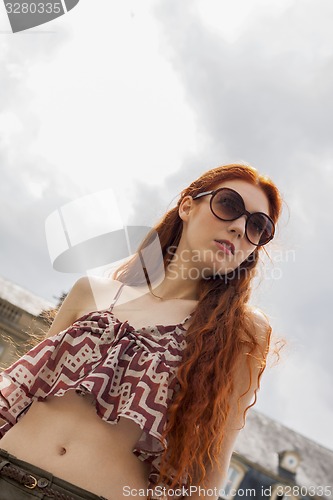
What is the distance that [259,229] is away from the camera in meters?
2.86

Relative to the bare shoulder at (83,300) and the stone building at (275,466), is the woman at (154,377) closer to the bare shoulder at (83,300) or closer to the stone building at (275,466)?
the bare shoulder at (83,300)

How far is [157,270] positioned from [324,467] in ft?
70.1

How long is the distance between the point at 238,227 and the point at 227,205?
0.56 ft

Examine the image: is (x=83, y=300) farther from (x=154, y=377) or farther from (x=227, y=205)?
(x=227, y=205)

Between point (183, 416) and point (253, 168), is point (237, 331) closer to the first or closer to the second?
point (183, 416)

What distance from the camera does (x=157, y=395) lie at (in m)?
2.27

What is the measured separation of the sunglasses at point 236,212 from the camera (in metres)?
2.79

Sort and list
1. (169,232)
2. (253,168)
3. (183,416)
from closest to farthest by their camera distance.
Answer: (183,416) < (253,168) < (169,232)

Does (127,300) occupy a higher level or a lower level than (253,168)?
lower

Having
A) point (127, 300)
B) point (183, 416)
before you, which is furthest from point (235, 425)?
point (127, 300)

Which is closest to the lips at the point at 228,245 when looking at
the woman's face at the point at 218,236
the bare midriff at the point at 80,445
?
the woman's face at the point at 218,236

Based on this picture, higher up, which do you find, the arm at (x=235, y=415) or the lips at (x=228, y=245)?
the lips at (x=228, y=245)

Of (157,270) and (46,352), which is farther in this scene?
(157,270)

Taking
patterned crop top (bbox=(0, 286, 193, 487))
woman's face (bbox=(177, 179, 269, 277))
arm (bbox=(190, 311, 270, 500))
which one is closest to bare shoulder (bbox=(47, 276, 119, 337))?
patterned crop top (bbox=(0, 286, 193, 487))
